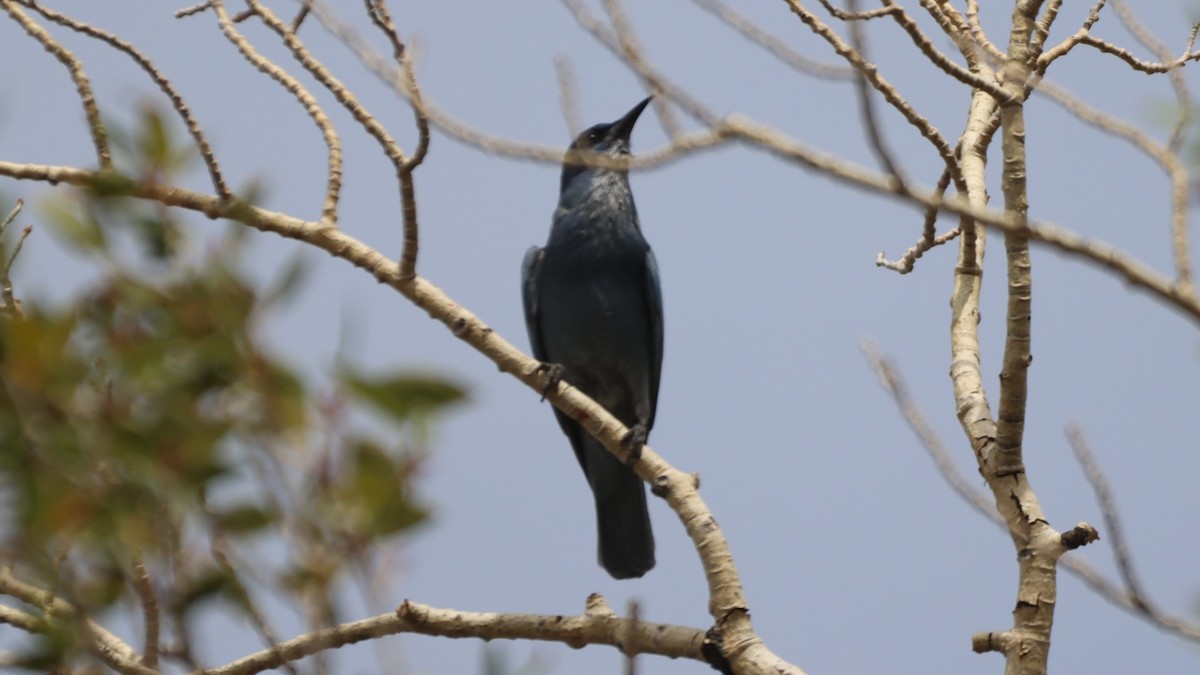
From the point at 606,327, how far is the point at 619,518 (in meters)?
0.94

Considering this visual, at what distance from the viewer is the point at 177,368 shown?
183 cm

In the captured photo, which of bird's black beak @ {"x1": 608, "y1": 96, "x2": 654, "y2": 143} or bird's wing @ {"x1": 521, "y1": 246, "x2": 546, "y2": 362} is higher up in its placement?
bird's black beak @ {"x1": 608, "y1": 96, "x2": 654, "y2": 143}

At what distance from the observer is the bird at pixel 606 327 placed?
653 cm

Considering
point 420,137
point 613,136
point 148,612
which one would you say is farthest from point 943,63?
point 613,136

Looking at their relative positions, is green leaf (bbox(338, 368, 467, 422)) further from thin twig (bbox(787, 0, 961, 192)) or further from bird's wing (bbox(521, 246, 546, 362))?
bird's wing (bbox(521, 246, 546, 362))

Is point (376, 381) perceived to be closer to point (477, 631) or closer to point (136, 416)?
point (136, 416)

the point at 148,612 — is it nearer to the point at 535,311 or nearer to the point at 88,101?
the point at 88,101

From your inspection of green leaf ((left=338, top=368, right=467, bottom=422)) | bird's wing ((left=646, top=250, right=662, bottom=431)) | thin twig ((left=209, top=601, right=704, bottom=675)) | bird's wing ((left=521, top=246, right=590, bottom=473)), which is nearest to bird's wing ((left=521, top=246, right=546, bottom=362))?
bird's wing ((left=521, top=246, right=590, bottom=473))

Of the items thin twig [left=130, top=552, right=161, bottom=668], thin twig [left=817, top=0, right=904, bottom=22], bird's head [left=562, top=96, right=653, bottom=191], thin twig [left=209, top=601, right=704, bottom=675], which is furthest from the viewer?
bird's head [left=562, top=96, right=653, bottom=191]

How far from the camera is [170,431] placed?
1780 mm

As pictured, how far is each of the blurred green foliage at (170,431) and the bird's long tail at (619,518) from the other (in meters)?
4.59

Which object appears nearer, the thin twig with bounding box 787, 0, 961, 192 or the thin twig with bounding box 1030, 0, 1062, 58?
the thin twig with bounding box 787, 0, 961, 192

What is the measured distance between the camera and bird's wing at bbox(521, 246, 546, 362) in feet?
22.3

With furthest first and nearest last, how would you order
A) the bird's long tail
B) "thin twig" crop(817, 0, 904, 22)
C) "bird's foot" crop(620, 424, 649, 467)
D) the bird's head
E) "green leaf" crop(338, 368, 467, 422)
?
the bird's head
the bird's long tail
"bird's foot" crop(620, 424, 649, 467)
"thin twig" crop(817, 0, 904, 22)
"green leaf" crop(338, 368, 467, 422)
